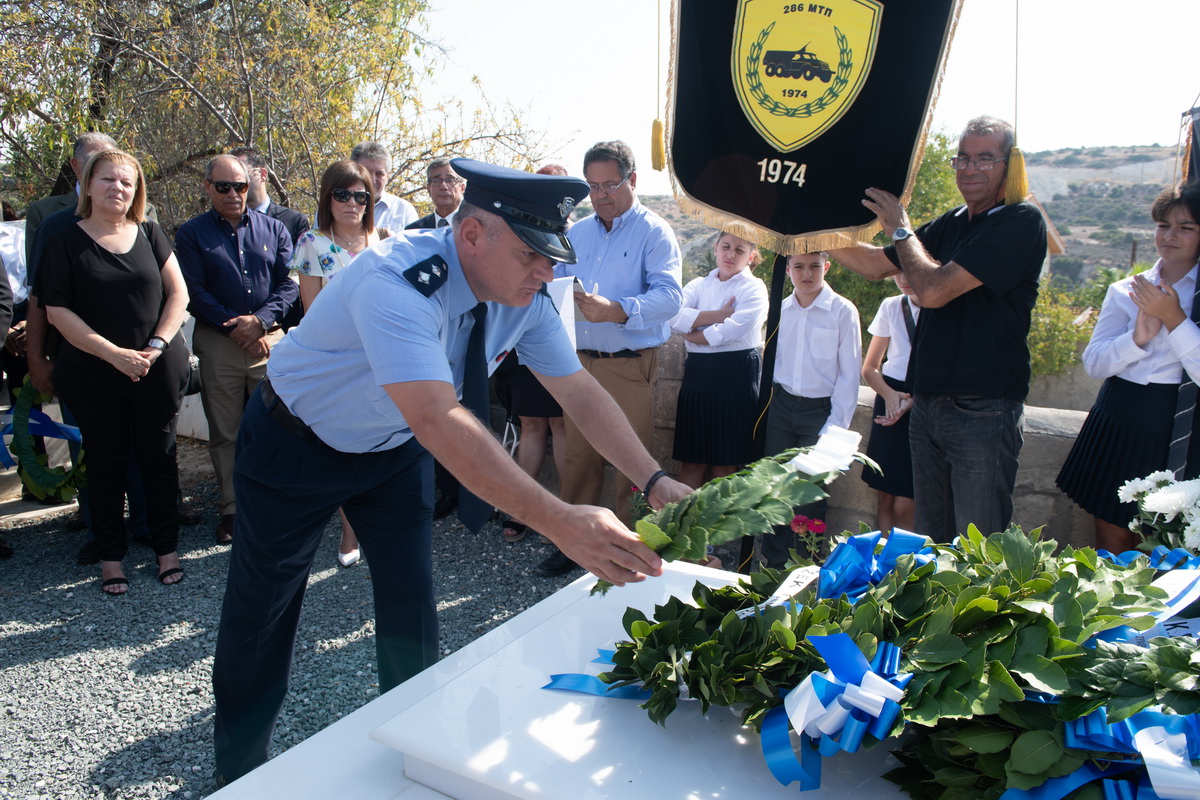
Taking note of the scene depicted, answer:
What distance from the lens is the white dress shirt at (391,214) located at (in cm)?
571

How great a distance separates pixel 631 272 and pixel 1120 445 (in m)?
2.41

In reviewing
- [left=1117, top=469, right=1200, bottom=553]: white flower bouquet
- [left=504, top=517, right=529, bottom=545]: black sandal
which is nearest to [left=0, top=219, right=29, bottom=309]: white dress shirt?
[left=504, top=517, right=529, bottom=545]: black sandal

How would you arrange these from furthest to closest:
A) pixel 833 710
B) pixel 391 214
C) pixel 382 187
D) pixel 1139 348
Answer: pixel 391 214 → pixel 382 187 → pixel 1139 348 → pixel 833 710

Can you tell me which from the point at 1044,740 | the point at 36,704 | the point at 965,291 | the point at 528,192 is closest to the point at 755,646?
the point at 1044,740

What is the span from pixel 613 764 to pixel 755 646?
360mm

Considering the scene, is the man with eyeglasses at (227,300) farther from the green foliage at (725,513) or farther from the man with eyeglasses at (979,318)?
the green foliage at (725,513)

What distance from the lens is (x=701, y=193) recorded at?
3.50 meters

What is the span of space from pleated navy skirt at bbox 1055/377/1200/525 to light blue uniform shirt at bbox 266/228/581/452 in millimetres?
2429

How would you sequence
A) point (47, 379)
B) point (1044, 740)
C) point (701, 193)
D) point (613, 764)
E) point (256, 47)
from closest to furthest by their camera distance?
1. point (1044, 740)
2. point (613, 764)
3. point (701, 193)
4. point (47, 379)
5. point (256, 47)

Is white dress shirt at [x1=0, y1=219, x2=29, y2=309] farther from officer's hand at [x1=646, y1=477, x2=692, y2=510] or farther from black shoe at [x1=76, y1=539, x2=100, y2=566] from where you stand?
officer's hand at [x1=646, y1=477, x2=692, y2=510]

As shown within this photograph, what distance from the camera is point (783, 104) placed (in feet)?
10.9

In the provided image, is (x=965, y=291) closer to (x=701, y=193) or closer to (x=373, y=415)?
(x=701, y=193)

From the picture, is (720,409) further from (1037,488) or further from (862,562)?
(862,562)

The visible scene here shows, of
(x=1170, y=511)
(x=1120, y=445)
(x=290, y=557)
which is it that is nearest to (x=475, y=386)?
(x=290, y=557)
